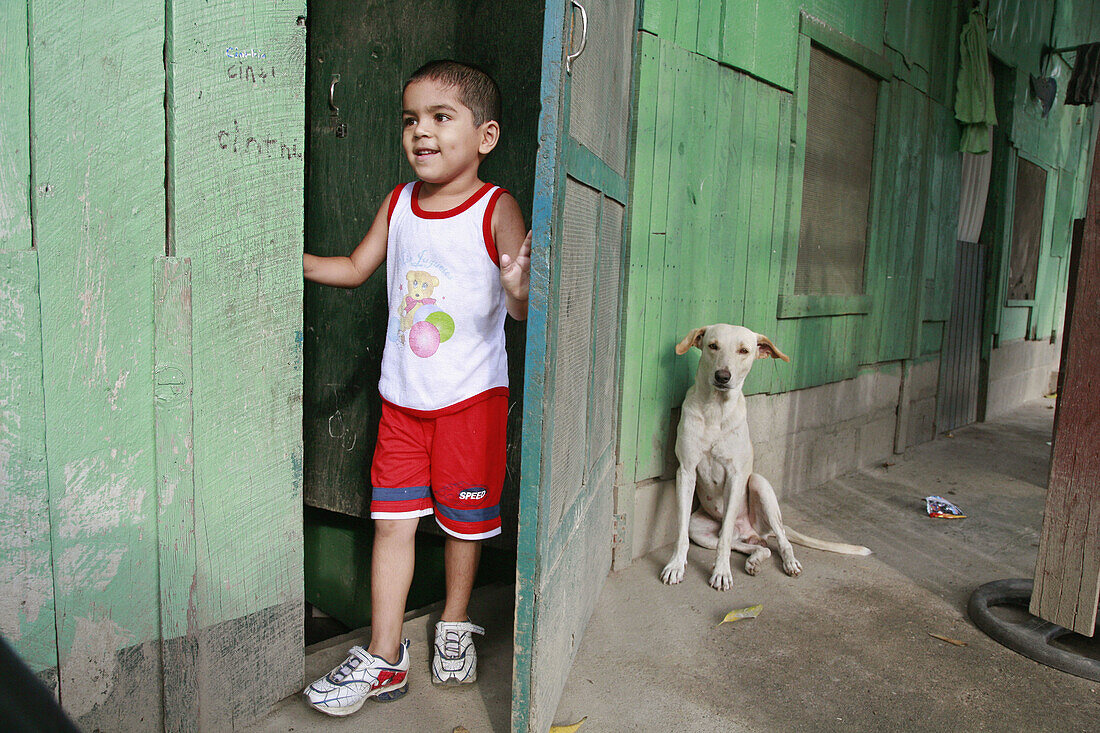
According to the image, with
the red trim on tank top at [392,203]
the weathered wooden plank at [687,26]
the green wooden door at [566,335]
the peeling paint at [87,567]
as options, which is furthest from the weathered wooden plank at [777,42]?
the peeling paint at [87,567]

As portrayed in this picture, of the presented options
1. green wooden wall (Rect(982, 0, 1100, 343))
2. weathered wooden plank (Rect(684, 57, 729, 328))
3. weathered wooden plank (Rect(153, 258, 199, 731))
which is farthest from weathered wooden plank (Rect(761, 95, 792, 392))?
green wooden wall (Rect(982, 0, 1100, 343))

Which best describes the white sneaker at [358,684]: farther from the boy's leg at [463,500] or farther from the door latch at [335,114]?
the door latch at [335,114]

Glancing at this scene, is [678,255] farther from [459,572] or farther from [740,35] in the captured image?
[459,572]

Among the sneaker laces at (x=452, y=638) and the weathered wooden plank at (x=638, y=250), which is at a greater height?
the weathered wooden plank at (x=638, y=250)

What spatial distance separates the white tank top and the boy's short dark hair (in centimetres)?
22

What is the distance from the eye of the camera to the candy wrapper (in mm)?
4523

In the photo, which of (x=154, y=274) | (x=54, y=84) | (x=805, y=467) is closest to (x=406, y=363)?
(x=154, y=274)

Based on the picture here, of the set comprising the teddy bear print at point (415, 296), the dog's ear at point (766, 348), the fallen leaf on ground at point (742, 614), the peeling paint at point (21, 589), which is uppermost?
the teddy bear print at point (415, 296)

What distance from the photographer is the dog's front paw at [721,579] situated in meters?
3.32

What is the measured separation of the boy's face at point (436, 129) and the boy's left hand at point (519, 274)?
0.35 metres

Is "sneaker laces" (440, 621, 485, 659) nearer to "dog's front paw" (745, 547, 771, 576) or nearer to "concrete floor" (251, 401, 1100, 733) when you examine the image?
"concrete floor" (251, 401, 1100, 733)

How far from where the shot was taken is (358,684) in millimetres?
2227

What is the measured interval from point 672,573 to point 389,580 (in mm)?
1535

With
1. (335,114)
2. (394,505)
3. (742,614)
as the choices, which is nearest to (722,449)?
(742,614)
